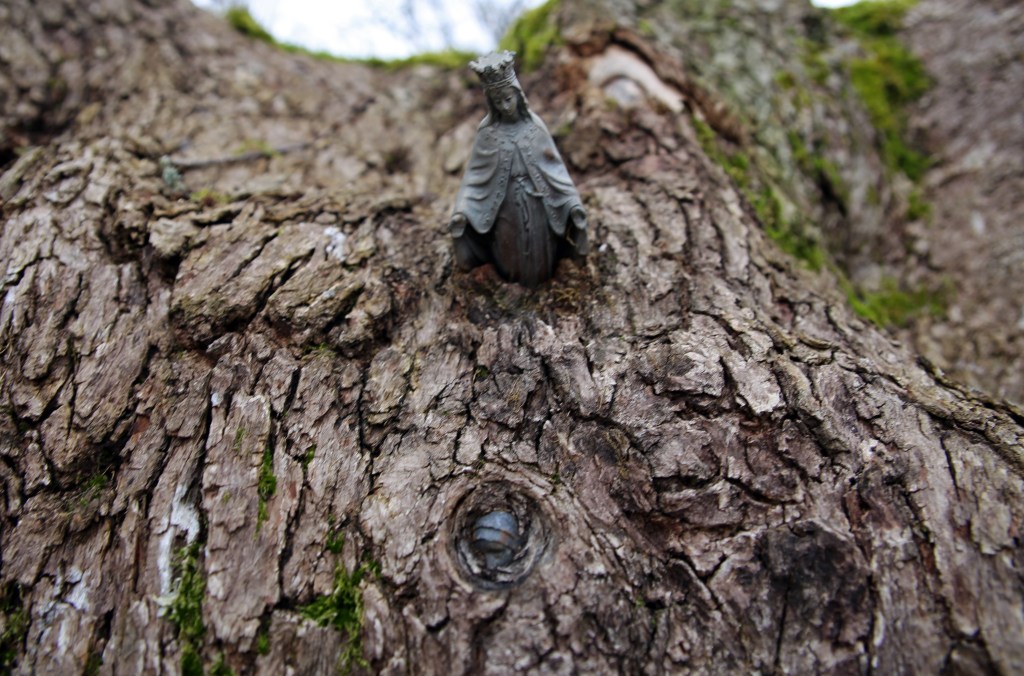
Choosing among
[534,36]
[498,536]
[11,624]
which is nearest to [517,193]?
[498,536]

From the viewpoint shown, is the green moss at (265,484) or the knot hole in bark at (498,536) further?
the green moss at (265,484)

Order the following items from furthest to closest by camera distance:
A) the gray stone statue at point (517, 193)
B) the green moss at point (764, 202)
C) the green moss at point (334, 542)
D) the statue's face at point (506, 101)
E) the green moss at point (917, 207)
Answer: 1. the green moss at point (917, 207)
2. the green moss at point (764, 202)
3. the gray stone statue at point (517, 193)
4. the statue's face at point (506, 101)
5. the green moss at point (334, 542)

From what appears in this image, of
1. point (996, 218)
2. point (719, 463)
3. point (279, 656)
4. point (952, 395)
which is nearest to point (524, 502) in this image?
point (719, 463)

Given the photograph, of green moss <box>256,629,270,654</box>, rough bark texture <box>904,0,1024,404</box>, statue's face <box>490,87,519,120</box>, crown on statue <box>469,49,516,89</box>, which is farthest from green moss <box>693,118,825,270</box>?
green moss <box>256,629,270,654</box>

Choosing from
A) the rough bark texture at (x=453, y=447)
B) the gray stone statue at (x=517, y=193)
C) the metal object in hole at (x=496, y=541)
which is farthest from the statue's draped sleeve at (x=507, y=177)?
the metal object in hole at (x=496, y=541)

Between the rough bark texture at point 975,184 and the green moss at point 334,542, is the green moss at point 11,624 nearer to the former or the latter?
the green moss at point 334,542

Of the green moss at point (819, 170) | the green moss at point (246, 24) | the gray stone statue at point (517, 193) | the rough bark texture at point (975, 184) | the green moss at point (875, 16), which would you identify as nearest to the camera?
the gray stone statue at point (517, 193)

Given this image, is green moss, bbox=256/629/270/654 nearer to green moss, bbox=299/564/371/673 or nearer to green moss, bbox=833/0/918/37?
green moss, bbox=299/564/371/673
